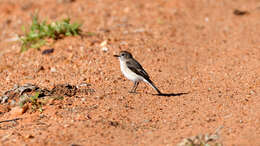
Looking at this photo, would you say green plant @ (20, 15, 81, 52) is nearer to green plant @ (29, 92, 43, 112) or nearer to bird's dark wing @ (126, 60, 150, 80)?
bird's dark wing @ (126, 60, 150, 80)

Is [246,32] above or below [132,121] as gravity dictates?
above

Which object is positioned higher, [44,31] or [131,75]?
[44,31]

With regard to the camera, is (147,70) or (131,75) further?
(147,70)

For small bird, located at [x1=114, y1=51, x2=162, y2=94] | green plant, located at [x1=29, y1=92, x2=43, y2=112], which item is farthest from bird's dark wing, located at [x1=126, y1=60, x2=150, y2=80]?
green plant, located at [x1=29, y1=92, x2=43, y2=112]

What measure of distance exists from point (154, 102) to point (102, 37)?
406cm

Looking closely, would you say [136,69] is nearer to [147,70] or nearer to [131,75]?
[131,75]

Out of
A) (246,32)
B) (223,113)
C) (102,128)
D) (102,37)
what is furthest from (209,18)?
(102,128)

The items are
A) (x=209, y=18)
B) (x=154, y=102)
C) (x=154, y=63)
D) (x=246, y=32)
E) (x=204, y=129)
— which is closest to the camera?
(x=204, y=129)

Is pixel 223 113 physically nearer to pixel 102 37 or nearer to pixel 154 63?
pixel 154 63

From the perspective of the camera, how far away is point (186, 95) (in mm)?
8156

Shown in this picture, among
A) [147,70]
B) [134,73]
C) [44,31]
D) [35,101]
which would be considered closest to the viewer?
[35,101]

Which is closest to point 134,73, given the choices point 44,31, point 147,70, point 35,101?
point 147,70

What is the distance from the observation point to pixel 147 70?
973cm

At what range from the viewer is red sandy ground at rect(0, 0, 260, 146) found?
21.2ft
